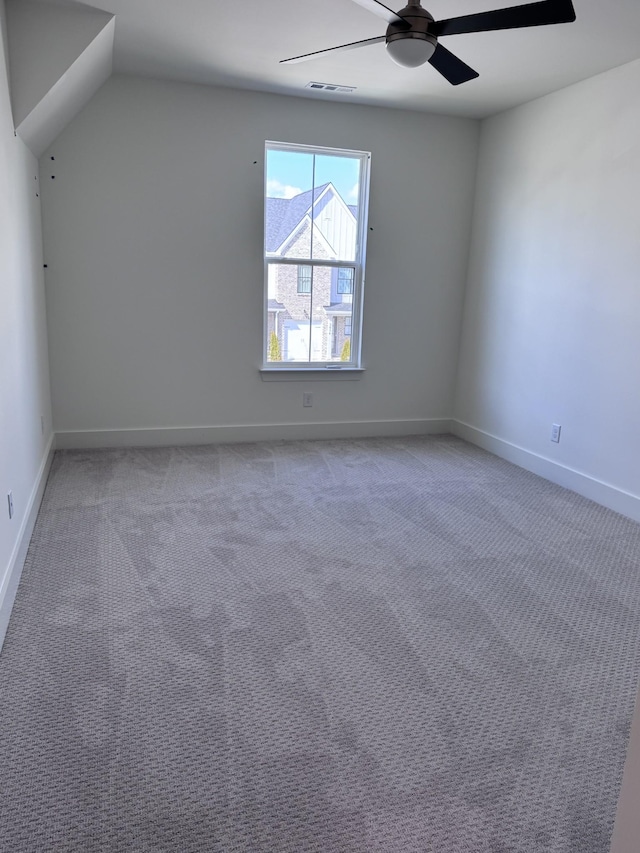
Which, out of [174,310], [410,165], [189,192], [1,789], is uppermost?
[410,165]

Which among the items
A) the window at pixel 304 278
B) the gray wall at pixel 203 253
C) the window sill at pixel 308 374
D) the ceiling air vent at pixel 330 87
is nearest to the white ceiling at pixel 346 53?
the ceiling air vent at pixel 330 87

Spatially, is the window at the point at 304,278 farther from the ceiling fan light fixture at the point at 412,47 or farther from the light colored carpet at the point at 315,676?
the ceiling fan light fixture at the point at 412,47

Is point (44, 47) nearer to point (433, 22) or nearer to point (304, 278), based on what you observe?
point (433, 22)

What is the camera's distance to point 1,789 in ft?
4.71

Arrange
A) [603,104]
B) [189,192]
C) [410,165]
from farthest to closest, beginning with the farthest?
[410,165] → [189,192] → [603,104]

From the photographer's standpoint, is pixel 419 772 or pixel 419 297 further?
pixel 419 297

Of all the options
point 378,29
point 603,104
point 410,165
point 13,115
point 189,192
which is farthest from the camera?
point 410,165

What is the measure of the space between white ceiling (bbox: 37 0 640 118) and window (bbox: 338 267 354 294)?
4.00 ft

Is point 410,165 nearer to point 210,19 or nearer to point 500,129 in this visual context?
point 500,129

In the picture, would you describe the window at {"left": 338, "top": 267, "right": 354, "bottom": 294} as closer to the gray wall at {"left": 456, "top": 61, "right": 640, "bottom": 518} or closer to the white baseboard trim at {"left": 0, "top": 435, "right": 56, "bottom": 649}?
the gray wall at {"left": 456, "top": 61, "right": 640, "bottom": 518}

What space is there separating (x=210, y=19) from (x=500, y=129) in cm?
246

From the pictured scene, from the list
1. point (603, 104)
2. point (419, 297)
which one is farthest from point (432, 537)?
point (603, 104)

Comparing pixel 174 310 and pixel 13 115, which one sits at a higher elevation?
pixel 13 115

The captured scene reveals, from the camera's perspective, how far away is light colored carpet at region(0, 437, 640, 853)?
1.40 metres
